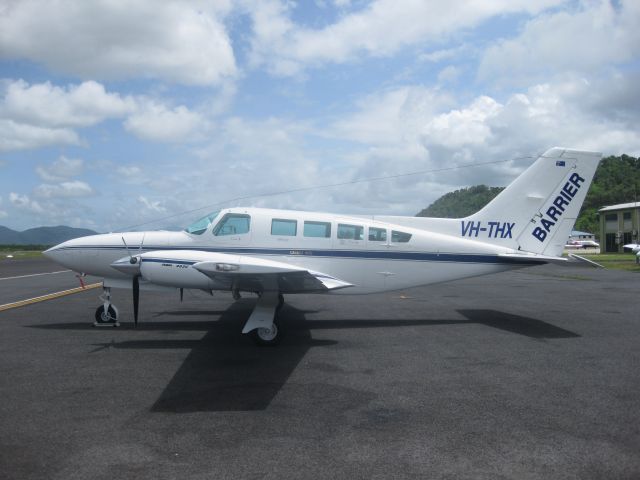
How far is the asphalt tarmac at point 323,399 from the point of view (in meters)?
4.57

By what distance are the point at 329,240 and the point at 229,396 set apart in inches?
210

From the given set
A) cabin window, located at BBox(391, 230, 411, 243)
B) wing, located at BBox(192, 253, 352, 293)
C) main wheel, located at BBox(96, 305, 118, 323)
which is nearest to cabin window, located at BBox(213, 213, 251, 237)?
wing, located at BBox(192, 253, 352, 293)

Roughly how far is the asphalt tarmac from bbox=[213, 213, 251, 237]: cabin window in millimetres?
2135

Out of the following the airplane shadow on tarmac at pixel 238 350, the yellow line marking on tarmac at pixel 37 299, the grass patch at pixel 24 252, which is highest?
the airplane shadow on tarmac at pixel 238 350

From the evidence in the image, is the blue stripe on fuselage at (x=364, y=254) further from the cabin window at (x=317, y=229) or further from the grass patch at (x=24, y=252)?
the grass patch at (x=24, y=252)

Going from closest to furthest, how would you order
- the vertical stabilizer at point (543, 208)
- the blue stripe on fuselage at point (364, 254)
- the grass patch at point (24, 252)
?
the blue stripe on fuselage at point (364, 254) → the vertical stabilizer at point (543, 208) → the grass patch at point (24, 252)

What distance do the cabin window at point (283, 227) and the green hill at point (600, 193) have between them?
93.6m

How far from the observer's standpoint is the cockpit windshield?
11.2 m

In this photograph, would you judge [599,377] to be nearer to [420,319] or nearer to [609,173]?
[420,319]

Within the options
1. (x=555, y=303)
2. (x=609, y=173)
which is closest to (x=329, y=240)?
(x=555, y=303)

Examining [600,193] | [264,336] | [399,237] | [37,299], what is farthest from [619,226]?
[264,336]

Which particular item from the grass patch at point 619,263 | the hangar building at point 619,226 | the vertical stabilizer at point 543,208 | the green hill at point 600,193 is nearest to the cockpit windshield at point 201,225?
the vertical stabilizer at point 543,208

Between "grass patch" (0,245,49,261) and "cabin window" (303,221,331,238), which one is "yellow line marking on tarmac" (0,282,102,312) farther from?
"grass patch" (0,245,49,261)

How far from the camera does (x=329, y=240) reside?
11.3 metres
